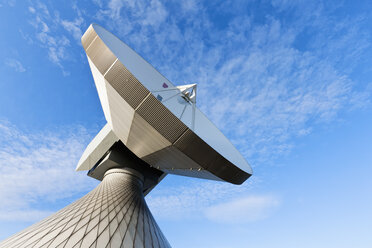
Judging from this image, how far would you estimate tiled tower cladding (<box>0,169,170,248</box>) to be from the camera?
8773mm

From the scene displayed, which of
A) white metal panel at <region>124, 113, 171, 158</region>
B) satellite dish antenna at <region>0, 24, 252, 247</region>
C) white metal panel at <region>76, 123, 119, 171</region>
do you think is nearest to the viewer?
satellite dish antenna at <region>0, 24, 252, 247</region>

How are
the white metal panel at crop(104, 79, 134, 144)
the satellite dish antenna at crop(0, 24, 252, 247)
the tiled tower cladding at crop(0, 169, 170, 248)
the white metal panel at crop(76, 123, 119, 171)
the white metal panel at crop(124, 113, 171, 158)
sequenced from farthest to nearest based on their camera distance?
1. the white metal panel at crop(76, 123, 119, 171)
2. the white metal panel at crop(124, 113, 171, 158)
3. the white metal panel at crop(104, 79, 134, 144)
4. the satellite dish antenna at crop(0, 24, 252, 247)
5. the tiled tower cladding at crop(0, 169, 170, 248)

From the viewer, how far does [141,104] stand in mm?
9031

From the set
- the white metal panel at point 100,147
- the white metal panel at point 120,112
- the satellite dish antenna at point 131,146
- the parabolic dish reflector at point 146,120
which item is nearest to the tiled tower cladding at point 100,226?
the satellite dish antenna at point 131,146

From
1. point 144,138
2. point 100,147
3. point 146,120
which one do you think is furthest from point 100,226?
point 100,147

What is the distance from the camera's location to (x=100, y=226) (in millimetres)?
9891

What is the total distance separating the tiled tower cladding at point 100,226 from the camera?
28.8 ft

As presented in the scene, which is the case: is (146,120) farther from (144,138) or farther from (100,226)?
(100,226)

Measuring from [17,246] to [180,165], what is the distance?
8069mm

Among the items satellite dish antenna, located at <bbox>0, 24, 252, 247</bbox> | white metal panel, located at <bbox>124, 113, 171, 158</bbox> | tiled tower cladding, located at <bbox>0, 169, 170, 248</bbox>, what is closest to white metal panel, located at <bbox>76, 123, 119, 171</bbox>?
satellite dish antenna, located at <bbox>0, 24, 252, 247</bbox>

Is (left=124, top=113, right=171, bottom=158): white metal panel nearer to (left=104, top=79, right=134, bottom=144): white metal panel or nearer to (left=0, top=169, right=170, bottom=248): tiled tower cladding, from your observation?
(left=104, top=79, right=134, bottom=144): white metal panel

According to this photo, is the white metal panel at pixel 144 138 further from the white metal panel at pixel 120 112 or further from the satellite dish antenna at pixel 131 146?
the white metal panel at pixel 120 112

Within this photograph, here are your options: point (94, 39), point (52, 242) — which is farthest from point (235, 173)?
point (94, 39)

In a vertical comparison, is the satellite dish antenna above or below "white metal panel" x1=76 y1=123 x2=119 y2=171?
below
